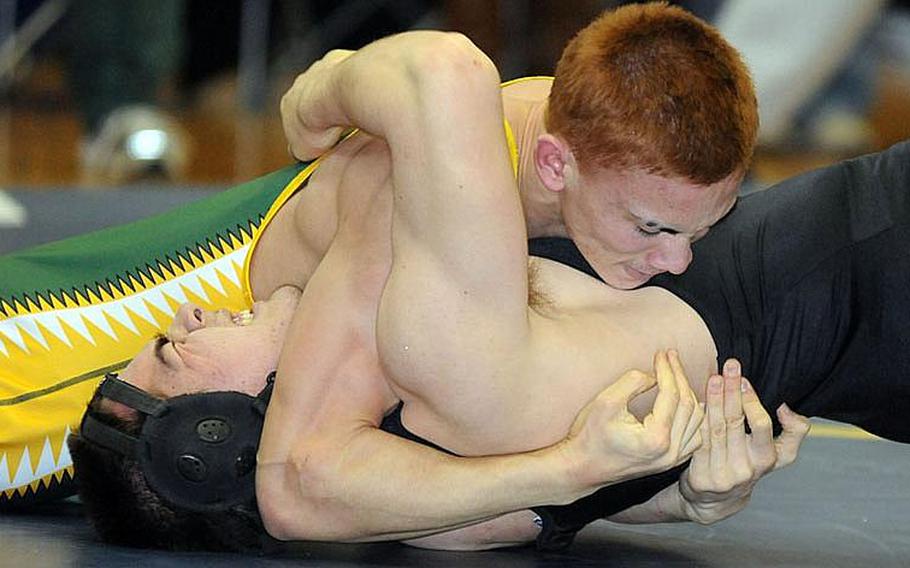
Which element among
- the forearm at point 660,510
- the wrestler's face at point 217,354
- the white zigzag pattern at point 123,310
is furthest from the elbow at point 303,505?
the white zigzag pattern at point 123,310

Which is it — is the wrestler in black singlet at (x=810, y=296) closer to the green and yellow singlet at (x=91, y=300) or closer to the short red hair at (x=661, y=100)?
the short red hair at (x=661, y=100)

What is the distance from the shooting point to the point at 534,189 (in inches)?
84.1

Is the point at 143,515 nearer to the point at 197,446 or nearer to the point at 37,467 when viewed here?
the point at 197,446

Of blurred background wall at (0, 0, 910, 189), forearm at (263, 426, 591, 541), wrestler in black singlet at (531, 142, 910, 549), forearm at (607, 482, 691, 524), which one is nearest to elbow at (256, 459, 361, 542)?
forearm at (263, 426, 591, 541)

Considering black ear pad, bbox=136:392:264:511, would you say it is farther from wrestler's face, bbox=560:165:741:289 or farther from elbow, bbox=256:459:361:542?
wrestler's face, bbox=560:165:741:289

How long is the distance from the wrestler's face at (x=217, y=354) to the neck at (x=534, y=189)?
32 cm

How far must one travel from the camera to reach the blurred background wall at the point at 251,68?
5.59m

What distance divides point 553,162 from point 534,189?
0.07 m

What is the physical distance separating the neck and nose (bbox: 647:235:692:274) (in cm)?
13

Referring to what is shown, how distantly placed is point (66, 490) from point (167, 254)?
0.37m

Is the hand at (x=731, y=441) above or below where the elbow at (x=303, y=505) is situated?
below

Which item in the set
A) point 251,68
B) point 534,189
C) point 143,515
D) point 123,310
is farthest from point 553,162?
point 251,68

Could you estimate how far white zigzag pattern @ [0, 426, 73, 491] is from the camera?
2422 millimetres

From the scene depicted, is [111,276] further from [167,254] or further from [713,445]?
[713,445]
